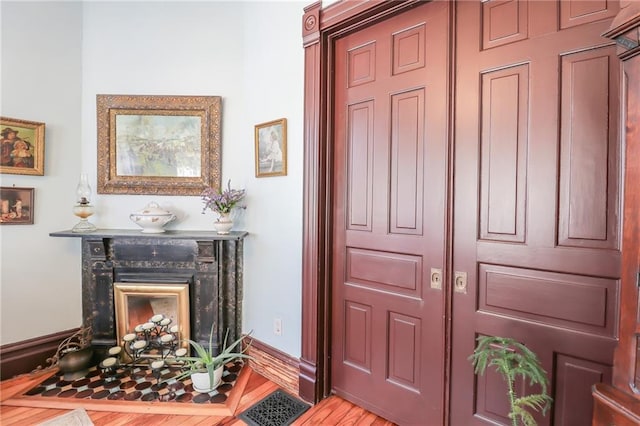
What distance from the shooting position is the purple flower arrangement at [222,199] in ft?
7.29

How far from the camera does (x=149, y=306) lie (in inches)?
93.2

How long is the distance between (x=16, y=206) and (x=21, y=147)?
17.4 inches

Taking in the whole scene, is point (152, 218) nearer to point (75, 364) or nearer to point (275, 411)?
point (75, 364)

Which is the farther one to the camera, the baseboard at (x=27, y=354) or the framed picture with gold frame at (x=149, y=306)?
the framed picture with gold frame at (x=149, y=306)

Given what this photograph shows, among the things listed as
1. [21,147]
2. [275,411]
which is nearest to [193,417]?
A: [275,411]

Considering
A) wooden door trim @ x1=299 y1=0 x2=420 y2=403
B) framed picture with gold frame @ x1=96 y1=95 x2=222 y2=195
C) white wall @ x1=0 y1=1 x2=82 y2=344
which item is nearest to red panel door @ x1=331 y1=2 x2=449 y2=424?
wooden door trim @ x1=299 y1=0 x2=420 y2=403

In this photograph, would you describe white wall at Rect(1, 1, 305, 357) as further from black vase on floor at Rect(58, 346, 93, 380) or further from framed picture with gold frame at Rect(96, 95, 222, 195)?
black vase on floor at Rect(58, 346, 93, 380)

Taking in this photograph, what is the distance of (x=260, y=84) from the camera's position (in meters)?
2.26

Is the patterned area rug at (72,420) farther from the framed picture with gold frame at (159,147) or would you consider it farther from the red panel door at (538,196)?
the red panel door at (538,196)

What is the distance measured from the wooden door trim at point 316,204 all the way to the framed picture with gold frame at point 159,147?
0.96 meters

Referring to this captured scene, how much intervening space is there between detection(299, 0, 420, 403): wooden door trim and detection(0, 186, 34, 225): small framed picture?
2.13 meters

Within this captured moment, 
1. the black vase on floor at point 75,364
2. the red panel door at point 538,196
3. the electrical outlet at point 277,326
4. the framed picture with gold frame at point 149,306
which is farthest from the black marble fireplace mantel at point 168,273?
the red panel door at point 538,196

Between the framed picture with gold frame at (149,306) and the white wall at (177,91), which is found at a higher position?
the white wall at (177,91)

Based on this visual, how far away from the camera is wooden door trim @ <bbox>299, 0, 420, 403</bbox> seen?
1853 millimetres
